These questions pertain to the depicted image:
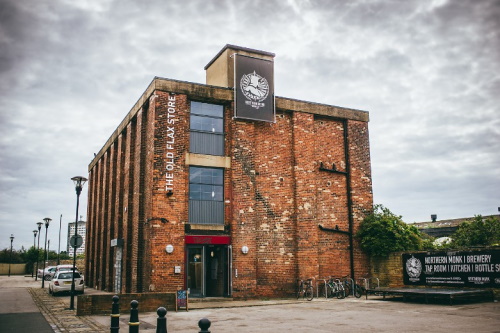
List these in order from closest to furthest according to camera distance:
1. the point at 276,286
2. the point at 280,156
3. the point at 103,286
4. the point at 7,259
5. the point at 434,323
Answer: the point at 434,323 < the point at 276,286 < the point at 280,156 < the point at 103,286 < the point at 7,259

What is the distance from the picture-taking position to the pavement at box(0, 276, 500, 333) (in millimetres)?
11102

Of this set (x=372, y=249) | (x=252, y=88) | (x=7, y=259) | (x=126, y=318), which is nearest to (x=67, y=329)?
(x=126, y=318)

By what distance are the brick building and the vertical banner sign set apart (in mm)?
127

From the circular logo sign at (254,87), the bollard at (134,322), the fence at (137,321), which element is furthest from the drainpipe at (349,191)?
the bollard at (134,322)

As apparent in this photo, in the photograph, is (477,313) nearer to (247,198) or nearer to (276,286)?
(276,286)

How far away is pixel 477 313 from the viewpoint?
13008 mm

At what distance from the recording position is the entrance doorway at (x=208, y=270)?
63.3 ft

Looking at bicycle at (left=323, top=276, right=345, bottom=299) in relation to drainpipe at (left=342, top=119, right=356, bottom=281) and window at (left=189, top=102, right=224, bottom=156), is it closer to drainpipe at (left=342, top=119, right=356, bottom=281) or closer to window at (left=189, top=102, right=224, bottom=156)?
drainpipe at (left=342, top=119, right=356, bottom=281)

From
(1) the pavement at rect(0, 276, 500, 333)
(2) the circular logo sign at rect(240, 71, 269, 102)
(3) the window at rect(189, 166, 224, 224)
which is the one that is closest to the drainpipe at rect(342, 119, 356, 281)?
(1) the pavement at rect(0, 276, 500, 333)

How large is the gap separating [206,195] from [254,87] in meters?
5.84

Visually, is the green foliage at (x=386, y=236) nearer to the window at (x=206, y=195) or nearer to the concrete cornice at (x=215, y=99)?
the concrete cornice at (x=215, y=99)

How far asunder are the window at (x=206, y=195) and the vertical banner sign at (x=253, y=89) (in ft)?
10.2

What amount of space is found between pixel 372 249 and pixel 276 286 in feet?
17.9

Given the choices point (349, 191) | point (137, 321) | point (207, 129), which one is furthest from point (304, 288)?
point (137, 321)
